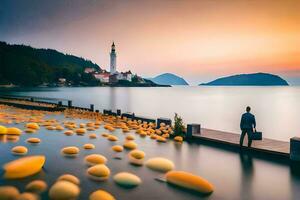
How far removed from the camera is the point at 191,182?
10.6 m

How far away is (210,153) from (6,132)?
13495 mm

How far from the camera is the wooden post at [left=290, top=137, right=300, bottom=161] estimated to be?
12719 mm

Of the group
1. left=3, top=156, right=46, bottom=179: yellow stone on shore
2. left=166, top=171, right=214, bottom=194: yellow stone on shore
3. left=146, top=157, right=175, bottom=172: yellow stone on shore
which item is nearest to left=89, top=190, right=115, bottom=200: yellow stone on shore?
left=166, top=171, right=214, bottom=194: yellow stone on shore

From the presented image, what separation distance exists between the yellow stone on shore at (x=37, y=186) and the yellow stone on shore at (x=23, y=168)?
102cm

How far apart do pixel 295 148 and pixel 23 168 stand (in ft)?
34.9

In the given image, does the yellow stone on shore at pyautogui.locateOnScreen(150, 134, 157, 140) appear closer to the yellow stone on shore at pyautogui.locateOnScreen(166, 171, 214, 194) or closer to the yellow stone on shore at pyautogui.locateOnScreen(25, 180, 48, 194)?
the yellow stone on shore at pyautogui.locateOnScreen(166, 171, 214, 194)

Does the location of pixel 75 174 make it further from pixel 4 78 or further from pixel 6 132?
pixel 4 78

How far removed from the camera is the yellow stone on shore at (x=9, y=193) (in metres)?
9.11

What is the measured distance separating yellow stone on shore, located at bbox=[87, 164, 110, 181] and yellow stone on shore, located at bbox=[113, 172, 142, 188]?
446mm

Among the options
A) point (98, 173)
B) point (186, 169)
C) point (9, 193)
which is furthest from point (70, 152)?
point (9, 193)

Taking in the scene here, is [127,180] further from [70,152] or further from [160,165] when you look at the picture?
[70,152]

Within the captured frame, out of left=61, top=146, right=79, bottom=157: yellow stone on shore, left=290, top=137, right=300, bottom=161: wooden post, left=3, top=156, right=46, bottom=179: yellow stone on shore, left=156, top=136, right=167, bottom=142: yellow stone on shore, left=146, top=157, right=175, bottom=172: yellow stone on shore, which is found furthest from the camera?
left=156, top=136, right=167, bottom=142: yellow stone on shore

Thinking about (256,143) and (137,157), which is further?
(256,143)

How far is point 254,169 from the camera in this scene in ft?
41.6
